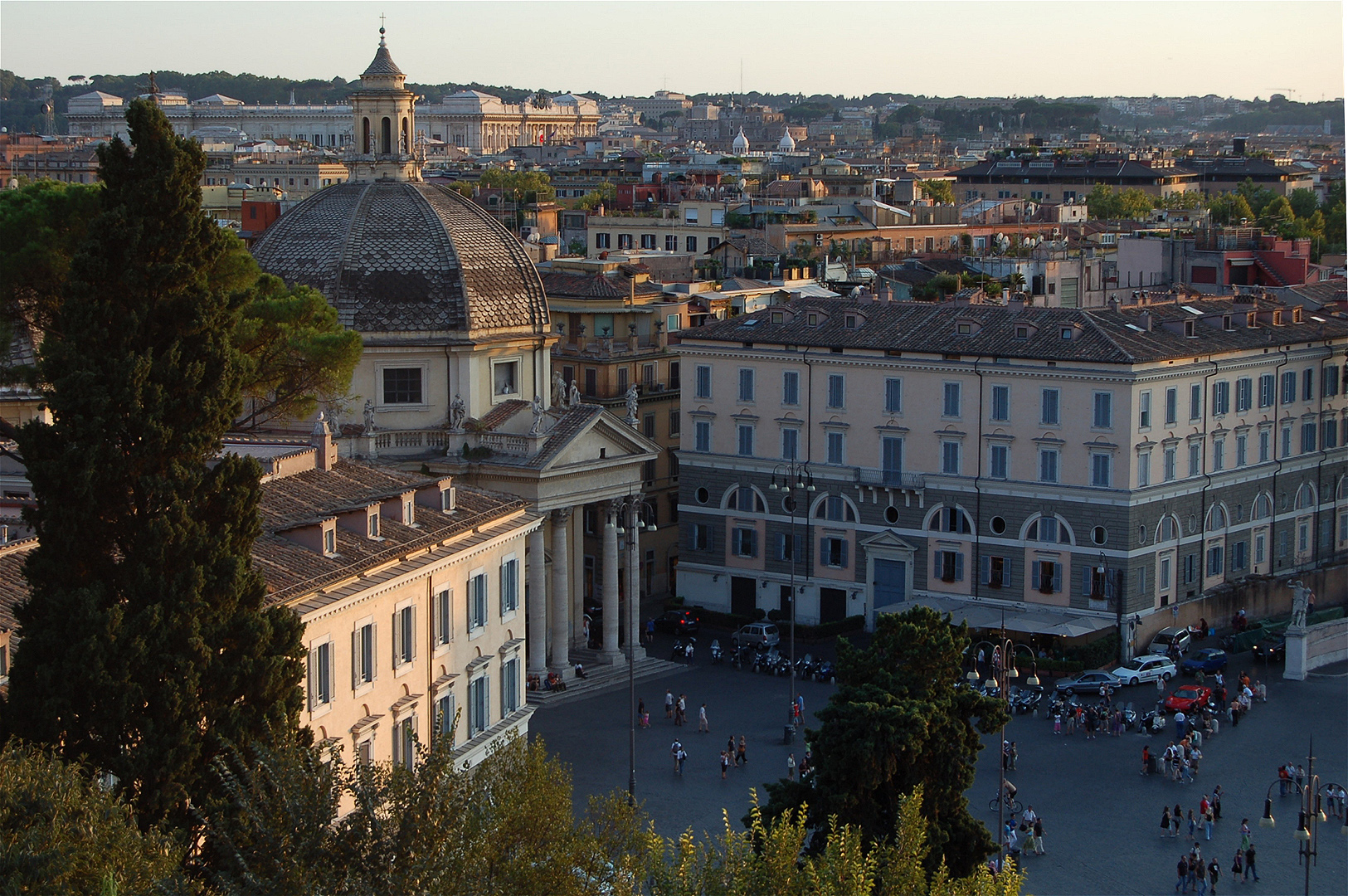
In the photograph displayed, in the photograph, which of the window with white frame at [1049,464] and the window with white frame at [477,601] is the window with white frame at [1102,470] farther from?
the window with white frame at [477,601]

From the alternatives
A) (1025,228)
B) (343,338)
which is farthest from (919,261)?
(343,338)

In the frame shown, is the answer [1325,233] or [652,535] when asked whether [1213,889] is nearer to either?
[652,535]

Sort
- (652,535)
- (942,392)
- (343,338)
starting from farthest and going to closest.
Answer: (652,535)
(942,392)
(343,338)

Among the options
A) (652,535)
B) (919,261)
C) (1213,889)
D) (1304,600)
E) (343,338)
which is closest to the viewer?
(1213,889)

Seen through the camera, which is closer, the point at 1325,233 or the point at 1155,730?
the point at 1155,730

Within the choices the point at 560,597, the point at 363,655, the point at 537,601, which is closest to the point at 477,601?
the point at 363,655

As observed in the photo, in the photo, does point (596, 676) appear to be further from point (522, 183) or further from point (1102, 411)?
point (522, 183)
